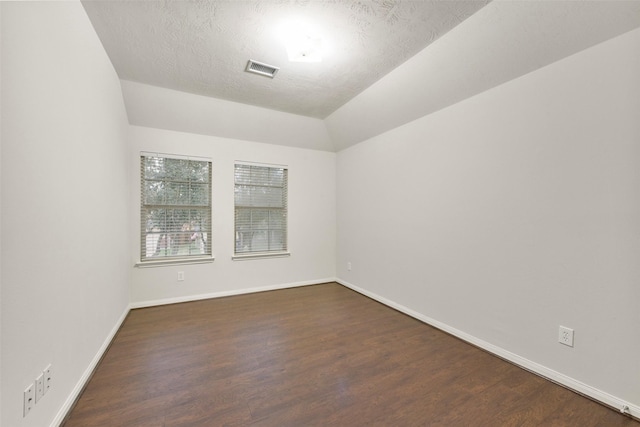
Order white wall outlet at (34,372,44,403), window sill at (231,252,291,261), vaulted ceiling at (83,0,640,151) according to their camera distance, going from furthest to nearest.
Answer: window sill at (231,252,291,261), vaulted ceiling at (83,0,640,151), white wall outlet at (34,372,44,403)

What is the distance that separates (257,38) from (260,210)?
254cm

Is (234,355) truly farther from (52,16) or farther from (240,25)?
(240,25)

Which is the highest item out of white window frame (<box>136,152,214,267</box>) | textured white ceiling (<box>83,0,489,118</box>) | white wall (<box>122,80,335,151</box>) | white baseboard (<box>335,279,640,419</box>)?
textured white ceiling (<box>83,0,489,118</box>)

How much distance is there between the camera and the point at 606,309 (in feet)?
5.73

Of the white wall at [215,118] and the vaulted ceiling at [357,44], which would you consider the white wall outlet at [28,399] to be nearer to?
the vaulted ceiling at [357,44]

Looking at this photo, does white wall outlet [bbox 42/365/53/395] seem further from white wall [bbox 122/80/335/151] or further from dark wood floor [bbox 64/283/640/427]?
white wall [bbox 122/80/335/151]

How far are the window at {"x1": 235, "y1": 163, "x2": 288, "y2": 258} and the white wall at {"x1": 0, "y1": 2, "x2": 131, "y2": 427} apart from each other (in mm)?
1870

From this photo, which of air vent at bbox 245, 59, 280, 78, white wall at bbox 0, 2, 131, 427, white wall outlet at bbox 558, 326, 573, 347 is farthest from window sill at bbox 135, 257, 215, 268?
white wall outlet at bbox 558, 326, 573, 347

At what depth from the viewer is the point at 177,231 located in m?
3.73

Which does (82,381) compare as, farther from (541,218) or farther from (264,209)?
(541,218)

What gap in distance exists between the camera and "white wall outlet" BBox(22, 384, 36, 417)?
1215 mm

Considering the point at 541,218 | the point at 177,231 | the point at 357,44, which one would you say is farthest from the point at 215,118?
the point at 541,218

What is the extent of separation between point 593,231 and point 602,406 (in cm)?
111

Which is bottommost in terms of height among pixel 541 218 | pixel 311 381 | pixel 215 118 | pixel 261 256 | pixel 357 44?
pixel 311 381
